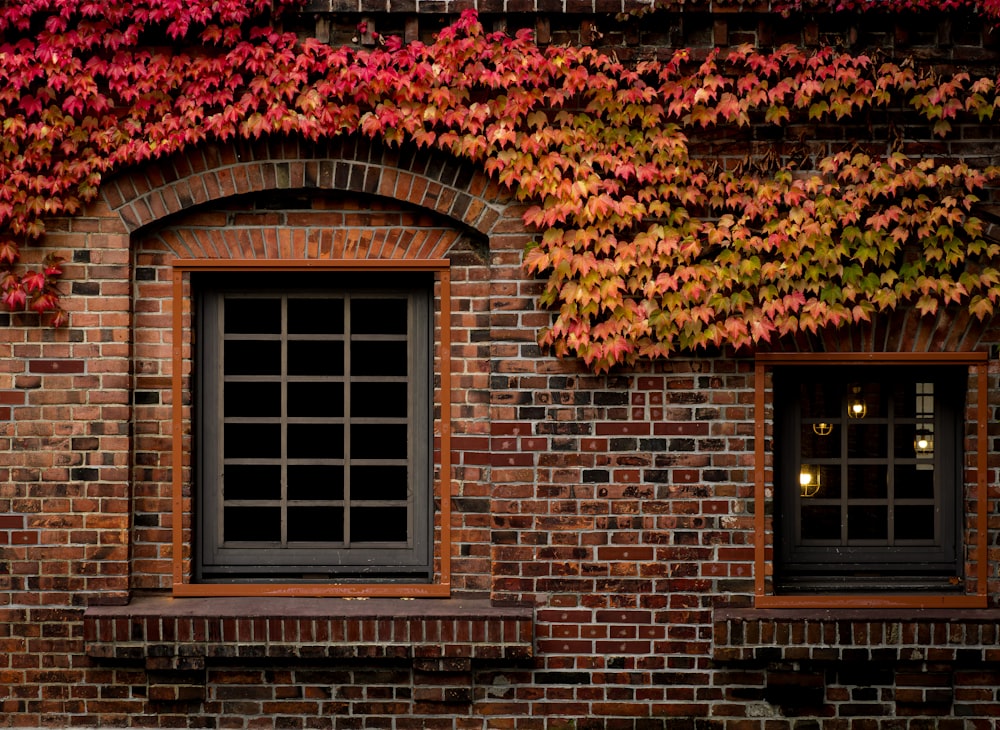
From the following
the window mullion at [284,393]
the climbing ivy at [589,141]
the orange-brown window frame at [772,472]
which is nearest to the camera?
the climbing ivy at [589,141]

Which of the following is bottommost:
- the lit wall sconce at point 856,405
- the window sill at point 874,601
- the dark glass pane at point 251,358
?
the window sill at point 874,601

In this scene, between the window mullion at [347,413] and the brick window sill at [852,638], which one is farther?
the window mullion at [347,413]

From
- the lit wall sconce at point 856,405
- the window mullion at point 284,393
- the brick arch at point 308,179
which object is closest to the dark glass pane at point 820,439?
the lit wall sconce at point 856,405

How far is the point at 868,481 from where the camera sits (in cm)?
500

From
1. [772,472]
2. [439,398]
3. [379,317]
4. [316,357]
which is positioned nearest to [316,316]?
[316,357]

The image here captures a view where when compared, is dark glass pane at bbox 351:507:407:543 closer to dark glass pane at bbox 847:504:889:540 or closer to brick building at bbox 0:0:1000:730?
brick building at bbox 0:0:1000:730

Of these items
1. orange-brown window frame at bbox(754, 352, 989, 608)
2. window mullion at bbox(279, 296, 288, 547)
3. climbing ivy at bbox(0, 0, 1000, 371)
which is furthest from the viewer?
window mullion at bbox(279, 296, 288, 547)

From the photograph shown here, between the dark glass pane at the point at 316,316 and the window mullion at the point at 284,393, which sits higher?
the dark glass pane at the point at 316,316

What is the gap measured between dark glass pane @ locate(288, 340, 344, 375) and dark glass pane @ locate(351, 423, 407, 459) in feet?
1.20

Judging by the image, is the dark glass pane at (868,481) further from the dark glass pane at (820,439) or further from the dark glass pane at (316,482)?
the dark glass pane at (316,482)

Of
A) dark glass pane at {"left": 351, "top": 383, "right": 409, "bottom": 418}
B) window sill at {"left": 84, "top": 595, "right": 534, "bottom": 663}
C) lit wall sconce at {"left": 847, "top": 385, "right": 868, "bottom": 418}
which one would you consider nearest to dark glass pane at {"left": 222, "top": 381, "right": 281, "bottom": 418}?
dark glass pane at {"left": 351, "top": 383, "right": 409, "bottom": 418}

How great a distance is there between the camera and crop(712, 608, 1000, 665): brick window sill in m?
4.66

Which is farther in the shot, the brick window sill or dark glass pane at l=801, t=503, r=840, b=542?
dark glass pane at l=801, t=503, r=840, b=542

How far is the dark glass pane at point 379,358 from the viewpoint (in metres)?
4.97
